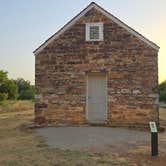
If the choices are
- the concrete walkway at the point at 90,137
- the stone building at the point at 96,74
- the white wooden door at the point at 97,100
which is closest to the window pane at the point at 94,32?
the stone building at the point at 96,74

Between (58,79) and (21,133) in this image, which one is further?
(58,79)

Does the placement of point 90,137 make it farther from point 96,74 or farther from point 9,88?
point 9,88

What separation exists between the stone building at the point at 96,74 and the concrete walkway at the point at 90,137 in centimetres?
118

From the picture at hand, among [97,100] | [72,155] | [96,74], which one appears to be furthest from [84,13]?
[72,155]

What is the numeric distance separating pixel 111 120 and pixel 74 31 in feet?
15.7

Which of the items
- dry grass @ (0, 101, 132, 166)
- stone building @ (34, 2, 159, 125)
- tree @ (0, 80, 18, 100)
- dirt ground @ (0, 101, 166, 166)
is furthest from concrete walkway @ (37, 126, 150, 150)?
tree @ (0, 80, 18, 100)

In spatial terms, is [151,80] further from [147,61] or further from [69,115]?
[69,115]

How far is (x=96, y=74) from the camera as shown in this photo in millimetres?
17750

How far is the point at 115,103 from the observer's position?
17250 millimetres

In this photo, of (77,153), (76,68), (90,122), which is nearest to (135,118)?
(90,122)

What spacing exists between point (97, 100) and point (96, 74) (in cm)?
130

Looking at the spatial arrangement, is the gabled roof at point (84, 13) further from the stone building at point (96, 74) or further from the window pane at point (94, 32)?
the window pane at point (94, 32)

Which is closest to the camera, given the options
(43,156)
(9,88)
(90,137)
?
(43,156)

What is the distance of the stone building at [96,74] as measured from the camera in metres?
17.0
